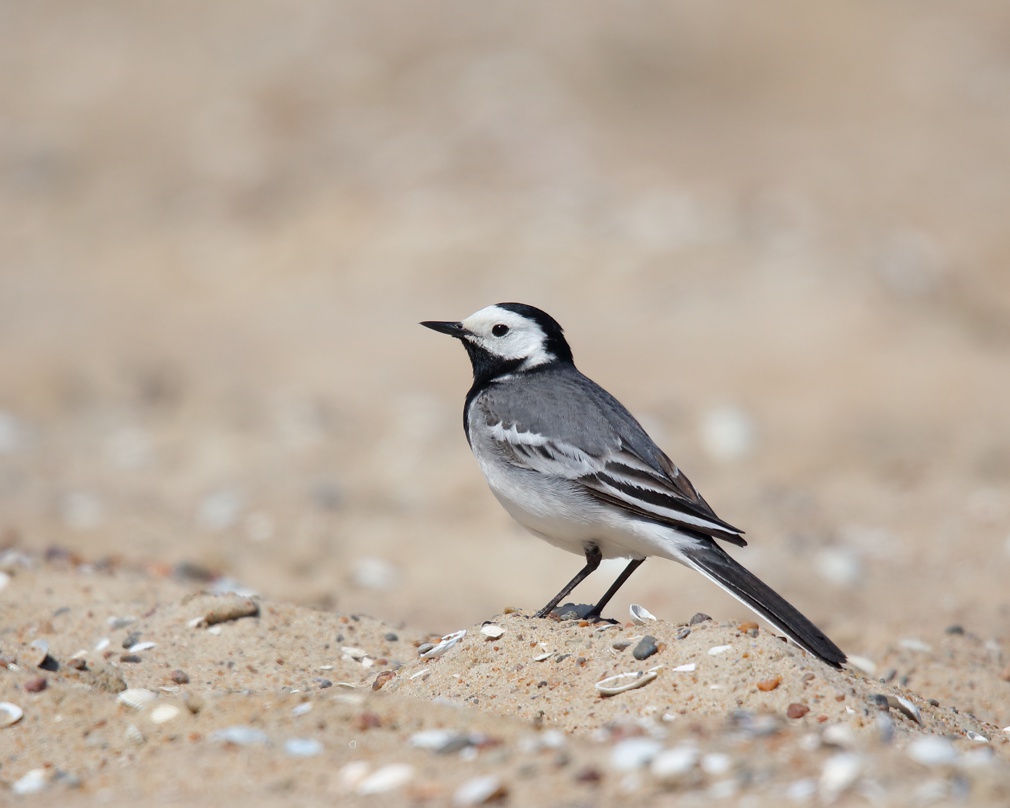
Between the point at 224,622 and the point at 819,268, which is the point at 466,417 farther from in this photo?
the point at 819,268

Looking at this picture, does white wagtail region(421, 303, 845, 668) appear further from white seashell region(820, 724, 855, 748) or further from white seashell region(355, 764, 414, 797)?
white seashell region(355, 764, 414, 797)

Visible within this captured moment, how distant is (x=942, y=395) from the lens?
41.0 feet

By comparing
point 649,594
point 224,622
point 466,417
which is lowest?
point 649,594

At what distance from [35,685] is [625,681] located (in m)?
2.20

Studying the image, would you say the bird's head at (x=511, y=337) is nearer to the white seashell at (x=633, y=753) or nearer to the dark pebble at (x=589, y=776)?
the white seashell at (x=633, y=753)

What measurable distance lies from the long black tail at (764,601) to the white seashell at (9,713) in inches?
103

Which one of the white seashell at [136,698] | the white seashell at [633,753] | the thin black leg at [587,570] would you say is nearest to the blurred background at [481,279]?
the thin black leg at [587,570]

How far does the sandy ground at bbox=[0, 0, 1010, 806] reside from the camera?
4203mm

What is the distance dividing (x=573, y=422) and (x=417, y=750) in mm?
2255

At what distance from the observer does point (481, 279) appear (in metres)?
15.5

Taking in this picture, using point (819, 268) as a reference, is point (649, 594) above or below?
below

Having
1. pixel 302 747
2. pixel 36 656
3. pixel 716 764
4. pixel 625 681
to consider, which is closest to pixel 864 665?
pixel 625 681

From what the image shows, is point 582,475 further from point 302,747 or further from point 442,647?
point 302,747

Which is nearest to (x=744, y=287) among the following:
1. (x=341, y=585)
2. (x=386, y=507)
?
A: (x=386, y=507)
